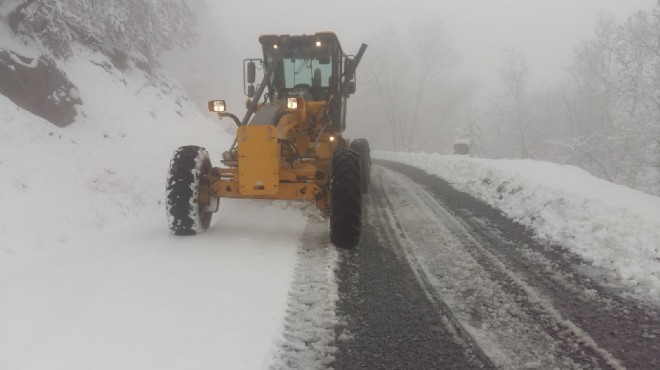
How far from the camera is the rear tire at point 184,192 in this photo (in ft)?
18.1

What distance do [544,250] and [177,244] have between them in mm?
4523

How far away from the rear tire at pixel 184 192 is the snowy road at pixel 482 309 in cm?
202

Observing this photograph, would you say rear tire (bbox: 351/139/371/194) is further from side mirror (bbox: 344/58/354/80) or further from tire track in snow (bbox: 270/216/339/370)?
tire track in snow (bbox: 270/216/339/370)

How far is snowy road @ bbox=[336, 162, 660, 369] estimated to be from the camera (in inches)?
120

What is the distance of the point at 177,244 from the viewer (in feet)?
17.4

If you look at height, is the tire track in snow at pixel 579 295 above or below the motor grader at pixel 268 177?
below

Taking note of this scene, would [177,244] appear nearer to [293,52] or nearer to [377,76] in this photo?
[293,52]

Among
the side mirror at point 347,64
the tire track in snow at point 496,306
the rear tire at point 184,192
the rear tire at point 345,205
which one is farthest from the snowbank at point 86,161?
the tire track in snow at point 496,306

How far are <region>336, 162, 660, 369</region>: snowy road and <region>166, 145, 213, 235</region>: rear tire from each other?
202 centimetres

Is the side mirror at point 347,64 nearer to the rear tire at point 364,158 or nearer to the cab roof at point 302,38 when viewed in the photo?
the cab roof at point 302,38

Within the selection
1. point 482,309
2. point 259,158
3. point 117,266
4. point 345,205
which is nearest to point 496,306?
point 482,309

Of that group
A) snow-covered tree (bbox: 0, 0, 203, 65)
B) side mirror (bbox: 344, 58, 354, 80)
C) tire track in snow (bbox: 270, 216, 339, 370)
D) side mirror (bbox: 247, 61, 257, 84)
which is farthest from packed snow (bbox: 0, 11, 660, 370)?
side mirror (bbox: 344, 58, 354, 80)

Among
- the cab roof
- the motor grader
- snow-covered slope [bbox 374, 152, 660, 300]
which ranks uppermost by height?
the cab roof

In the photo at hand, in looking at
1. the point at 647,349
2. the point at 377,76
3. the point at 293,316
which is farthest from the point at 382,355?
the point at 377,76
